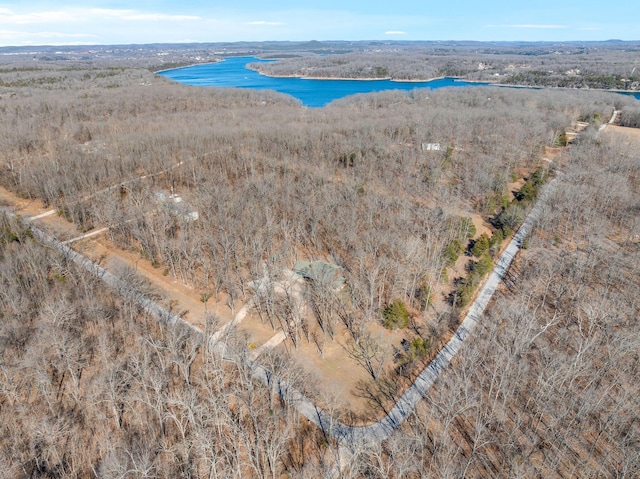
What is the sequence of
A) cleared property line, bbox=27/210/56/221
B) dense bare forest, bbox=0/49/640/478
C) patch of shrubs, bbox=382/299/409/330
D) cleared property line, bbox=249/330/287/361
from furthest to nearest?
1. cleared property line, bbox=27/210/56/221
2. patch of shrubs, bbox=382/299/409/330
3. cleared property line, bbox=249/330/287/361
4. dense bare forest, bbox=0/49/640/478

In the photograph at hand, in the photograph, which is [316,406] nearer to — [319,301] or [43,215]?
[319,301]

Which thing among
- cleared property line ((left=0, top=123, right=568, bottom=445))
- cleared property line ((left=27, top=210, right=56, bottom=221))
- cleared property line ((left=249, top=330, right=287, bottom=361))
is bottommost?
cleared property line ((left=249, top=330, right=287, bottom=361))

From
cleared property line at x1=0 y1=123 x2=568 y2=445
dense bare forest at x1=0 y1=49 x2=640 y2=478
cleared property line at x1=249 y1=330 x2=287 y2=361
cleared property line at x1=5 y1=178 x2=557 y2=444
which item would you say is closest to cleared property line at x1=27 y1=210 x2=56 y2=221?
dense bare forest at x1=0 y1=49 x2=640 y2=478

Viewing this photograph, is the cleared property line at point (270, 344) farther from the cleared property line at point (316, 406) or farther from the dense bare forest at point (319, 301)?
the dense bare forest at point (319, 301)

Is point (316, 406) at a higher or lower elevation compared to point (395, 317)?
lower

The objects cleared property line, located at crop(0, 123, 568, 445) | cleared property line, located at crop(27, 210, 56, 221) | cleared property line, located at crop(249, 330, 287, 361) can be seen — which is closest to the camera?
cleared property line, located at crop(0, 123, 568, 445)

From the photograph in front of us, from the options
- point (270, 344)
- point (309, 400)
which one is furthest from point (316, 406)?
point (270, 344)

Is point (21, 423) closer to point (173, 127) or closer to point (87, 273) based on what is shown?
point (87, 273)

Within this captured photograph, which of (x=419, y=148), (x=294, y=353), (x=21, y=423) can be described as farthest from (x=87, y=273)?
(x=419, y=148)

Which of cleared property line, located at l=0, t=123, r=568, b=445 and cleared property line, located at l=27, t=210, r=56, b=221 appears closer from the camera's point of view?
cleared property line, located at l=0, t=123, r=568, b=445

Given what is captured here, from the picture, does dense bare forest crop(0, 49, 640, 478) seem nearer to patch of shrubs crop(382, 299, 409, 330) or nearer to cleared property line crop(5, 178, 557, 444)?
patch of shrubs crop(382, 299, 409, 330)
